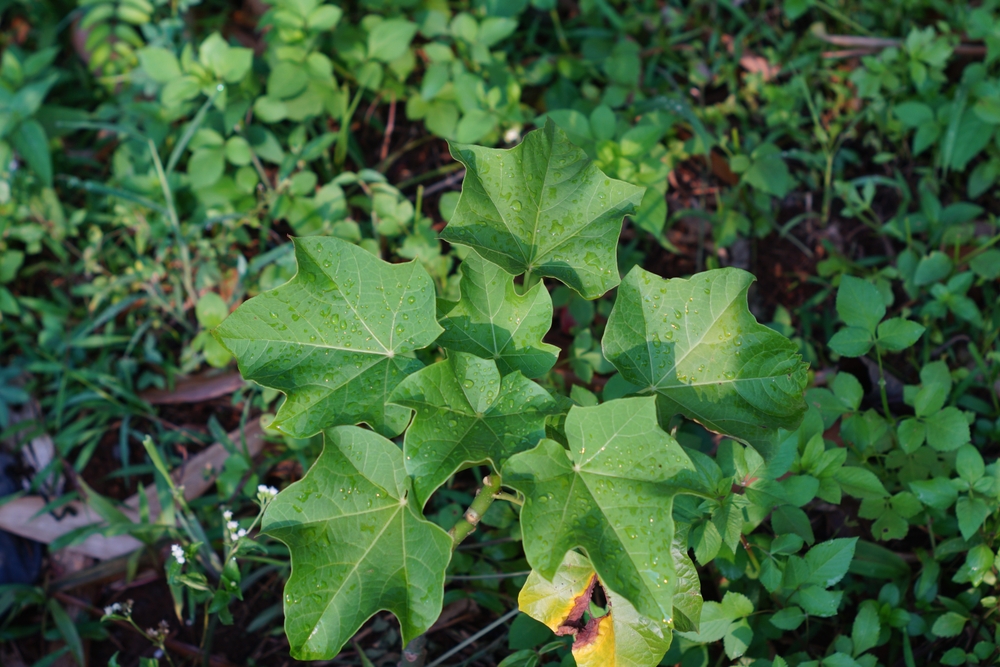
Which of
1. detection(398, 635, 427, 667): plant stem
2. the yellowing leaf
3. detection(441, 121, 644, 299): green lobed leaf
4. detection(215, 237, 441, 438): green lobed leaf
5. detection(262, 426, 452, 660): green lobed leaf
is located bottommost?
detection(398, 635, 427, 667): plant stem

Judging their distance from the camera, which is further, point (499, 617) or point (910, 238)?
point (910, 238)

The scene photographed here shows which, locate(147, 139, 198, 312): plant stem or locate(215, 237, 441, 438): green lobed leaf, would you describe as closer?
locate(215, 237, 441, 438): green lobed leaf

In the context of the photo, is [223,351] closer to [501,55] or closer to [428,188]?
[428,188]

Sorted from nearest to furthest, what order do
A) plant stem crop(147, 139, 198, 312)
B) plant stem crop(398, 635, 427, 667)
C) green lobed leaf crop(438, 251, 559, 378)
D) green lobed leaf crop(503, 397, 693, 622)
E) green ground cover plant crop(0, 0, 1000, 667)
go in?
green lobed leaf crop(503, 397, 693, 622) < green ground cover plant crop(0, 0, 1000, 667) < green lobed leaf crop(438, 251, 559, 378) < plant stem crop(398, 635, 427, 667) < plant stem crop(147, 139, 198, 312)

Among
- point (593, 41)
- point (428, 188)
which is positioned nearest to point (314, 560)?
point (428, 188)

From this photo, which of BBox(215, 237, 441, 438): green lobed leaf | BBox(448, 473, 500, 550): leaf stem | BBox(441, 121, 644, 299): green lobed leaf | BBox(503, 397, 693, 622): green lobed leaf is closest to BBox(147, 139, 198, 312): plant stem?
BBox(215, 237, 441, 438): green lobed leaf

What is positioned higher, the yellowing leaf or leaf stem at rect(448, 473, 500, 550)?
leaf stem at rect(448, 473, 500, 550)

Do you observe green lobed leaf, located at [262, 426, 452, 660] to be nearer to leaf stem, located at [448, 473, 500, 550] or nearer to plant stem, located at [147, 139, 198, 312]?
leaf stem, located at [448, 473, 500, 550]

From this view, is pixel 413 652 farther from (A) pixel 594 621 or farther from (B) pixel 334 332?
(B) pixel 334 332
